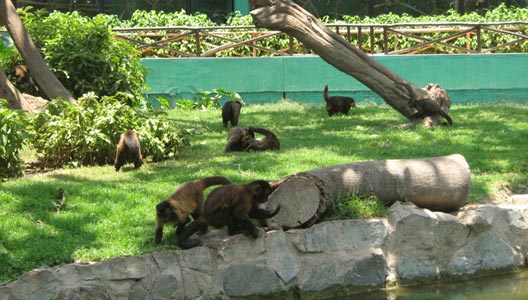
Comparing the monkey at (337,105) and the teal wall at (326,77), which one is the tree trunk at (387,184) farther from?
the teal wall at (326,77)

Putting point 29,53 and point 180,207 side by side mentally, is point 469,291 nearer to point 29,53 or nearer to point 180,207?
point 180,207

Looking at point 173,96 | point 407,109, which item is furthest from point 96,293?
point 173,96

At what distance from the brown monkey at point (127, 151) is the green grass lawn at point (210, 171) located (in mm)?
161

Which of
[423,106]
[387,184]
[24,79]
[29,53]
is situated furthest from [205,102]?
[387,184]

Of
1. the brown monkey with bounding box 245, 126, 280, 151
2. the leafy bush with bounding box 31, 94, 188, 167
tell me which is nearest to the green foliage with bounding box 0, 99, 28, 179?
the leafy bush with bounding box 31, 94, 188, 167

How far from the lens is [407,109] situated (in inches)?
628

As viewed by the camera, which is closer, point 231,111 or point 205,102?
point 231,111

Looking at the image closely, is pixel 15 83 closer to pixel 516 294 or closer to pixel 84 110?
pixel 84 110

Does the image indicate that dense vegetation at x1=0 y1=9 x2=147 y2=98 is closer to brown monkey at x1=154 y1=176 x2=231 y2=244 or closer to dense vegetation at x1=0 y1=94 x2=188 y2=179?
dense vegetation at x1=0 y1=94 x2=188 y2=179

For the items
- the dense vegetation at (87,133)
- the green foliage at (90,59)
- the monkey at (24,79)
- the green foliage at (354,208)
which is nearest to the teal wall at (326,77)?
the green foliage at (90,59)

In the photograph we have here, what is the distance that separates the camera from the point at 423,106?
1568cm

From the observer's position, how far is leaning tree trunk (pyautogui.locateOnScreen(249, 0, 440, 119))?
15.0 m

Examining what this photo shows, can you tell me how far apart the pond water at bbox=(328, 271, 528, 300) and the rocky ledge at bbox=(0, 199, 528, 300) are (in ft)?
0.56

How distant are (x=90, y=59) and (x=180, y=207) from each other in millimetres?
8314
